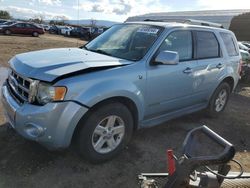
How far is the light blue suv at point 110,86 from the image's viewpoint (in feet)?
10.9

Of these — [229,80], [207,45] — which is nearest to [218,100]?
[229,80]

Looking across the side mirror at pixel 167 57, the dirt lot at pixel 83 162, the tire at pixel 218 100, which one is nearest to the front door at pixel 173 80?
the side mirror at pixel 167 57

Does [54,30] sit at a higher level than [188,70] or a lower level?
lower

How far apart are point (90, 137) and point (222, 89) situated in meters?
3.53

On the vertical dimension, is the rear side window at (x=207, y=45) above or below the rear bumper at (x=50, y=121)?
above

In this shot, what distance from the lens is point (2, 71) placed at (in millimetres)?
9297

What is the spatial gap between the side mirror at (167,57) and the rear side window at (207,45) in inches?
47.8

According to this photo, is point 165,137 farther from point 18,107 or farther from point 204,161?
point 204,161

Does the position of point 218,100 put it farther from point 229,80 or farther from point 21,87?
point 21,87

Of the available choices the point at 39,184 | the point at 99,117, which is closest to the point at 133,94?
the point at 99,117

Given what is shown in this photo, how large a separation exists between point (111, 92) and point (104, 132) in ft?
1.80

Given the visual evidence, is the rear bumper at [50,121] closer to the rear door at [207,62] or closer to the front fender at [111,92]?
the front fender at [111,92]

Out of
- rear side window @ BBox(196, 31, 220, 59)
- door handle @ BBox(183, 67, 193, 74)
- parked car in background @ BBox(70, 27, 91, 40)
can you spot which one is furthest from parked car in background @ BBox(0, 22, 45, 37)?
door handle @ BBox(183, 67, 193, 74)

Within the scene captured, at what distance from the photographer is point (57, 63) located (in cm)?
359
